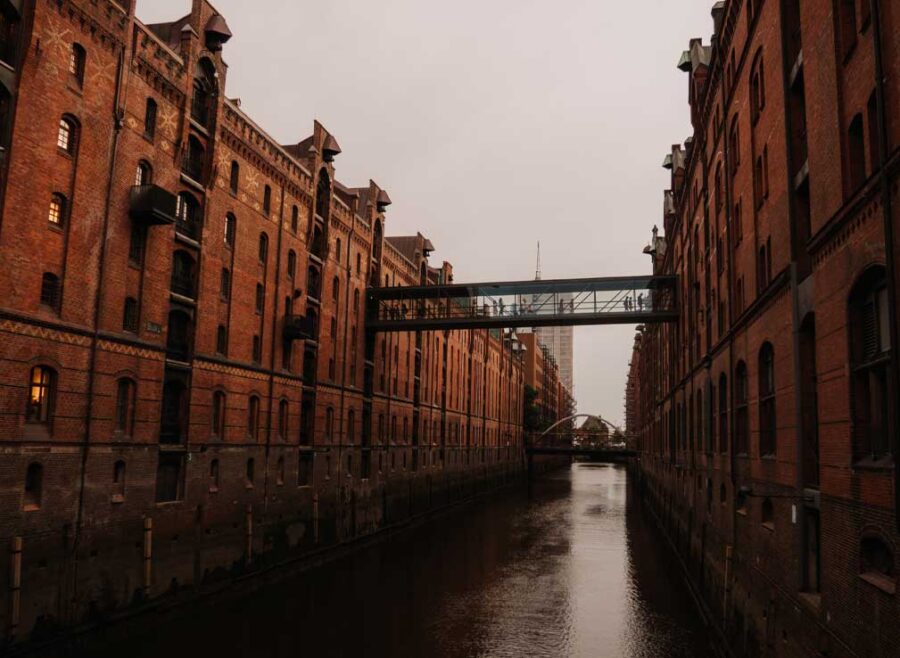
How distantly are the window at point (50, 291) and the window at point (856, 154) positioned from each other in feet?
57.0

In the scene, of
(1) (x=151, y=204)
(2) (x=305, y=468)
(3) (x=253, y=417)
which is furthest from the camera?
(2) (x=305, y=468)

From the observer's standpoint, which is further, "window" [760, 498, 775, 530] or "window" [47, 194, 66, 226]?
"window" [47, 194, 66, 226]

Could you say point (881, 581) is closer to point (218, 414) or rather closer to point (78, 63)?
point (78, 63)

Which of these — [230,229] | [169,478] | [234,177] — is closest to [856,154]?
[169,478]

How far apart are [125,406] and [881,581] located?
18.7m

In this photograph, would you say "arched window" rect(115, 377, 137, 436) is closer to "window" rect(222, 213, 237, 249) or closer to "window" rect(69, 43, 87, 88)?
"window" rect(222, 213, 237, 249)

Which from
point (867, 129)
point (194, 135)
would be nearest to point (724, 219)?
point (867, 129)

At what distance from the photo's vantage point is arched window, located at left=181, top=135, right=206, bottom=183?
24.2 meters

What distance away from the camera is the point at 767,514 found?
15641mm

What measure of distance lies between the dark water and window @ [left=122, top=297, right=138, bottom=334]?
8.36 metres

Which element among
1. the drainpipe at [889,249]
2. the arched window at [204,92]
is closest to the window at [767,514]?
the drainpipe at [889,249]

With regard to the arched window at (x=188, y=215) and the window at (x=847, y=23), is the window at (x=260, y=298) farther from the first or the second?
the window at (x=847, y=23)

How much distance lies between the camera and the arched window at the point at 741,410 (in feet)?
61.8

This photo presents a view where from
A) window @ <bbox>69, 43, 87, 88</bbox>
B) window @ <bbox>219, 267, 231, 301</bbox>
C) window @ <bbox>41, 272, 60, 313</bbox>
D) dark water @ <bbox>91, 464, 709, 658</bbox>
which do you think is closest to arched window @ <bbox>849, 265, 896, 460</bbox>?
dark water @ <bbox>91, 464, 709, 658</bbox>
